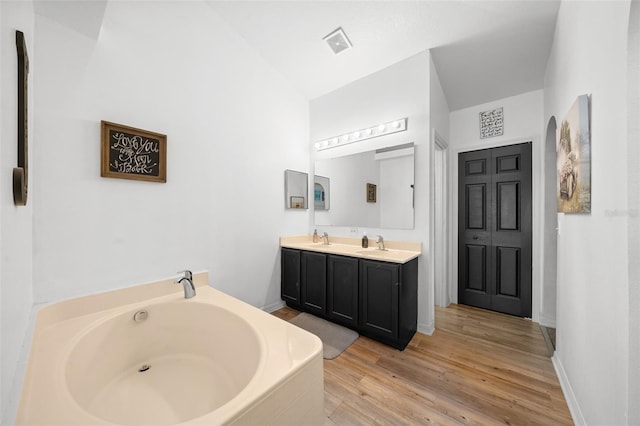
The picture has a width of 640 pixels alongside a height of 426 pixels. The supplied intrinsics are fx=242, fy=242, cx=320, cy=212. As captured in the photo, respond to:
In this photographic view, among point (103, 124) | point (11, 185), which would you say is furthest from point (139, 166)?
point (11, 185)

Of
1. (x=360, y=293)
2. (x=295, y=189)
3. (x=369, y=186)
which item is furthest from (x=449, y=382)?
(x=295, y=189)

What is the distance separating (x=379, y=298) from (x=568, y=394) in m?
1.26

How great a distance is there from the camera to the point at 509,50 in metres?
2.22

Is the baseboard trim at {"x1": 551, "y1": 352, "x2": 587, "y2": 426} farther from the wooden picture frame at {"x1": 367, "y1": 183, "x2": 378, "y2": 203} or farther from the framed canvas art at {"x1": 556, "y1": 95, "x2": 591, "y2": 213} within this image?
the wooden picture frame at {"x1": 367, "y1": 183, "x2": 378, "y2": 203}

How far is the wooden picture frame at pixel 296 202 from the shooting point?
3.04m

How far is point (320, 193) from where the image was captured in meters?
3.23

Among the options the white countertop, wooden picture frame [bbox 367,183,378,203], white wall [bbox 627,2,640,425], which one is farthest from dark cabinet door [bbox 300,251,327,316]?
white wall [bbox 627,2,640,425]

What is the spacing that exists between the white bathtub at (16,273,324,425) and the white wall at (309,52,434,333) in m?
1.65

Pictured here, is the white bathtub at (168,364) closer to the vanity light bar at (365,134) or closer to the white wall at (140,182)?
the white wall at (140,182)

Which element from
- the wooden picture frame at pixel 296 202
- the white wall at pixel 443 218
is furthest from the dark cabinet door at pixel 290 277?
the white wall at pixel 443 218

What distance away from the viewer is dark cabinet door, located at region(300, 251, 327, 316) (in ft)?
8.37

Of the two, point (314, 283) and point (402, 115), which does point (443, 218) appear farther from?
point (314, 283)

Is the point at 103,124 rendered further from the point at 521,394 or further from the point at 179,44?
the point at 521,394

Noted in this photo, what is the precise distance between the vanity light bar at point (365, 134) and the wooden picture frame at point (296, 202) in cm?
73
